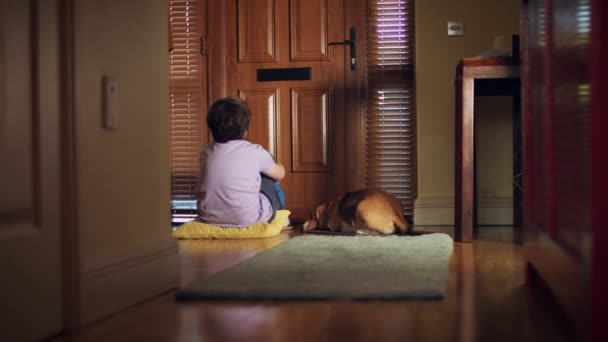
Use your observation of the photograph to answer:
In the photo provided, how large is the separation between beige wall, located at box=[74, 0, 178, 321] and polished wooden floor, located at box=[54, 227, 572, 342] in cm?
13

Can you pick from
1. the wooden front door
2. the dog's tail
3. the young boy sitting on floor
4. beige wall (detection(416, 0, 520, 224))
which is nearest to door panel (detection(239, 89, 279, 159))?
the wooden front door

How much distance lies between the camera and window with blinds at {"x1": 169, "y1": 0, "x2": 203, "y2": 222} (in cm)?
532

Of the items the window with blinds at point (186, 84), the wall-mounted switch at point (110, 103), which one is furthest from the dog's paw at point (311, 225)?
the wall-mounted switch at point (110, 103)

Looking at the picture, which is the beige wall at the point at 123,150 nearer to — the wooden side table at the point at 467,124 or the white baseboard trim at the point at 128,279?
the white baseboard trim at the point at 128,279

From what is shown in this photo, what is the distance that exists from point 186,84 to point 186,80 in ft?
0.09

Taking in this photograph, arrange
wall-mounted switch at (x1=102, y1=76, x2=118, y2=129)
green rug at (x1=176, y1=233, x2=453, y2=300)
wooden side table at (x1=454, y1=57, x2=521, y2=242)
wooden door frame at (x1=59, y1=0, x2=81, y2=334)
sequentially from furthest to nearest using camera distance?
wooden side table at (x1=454, y1=57, x2=521, y2=242), green rug at (x1=176, y1=233, x2=453, y2=300), wall-mounted switch at (x1=102, y1=76, x2=118, y2=129), wooden door frame at (x1=59, y1=0, x2=81, y2=334)

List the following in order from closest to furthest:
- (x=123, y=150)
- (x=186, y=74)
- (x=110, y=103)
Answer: (x=110, y=103)
(x=123, y=150)
(x=186, y=74)

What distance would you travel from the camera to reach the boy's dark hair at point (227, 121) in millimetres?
4277

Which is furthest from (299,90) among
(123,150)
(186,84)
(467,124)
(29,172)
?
(29,172)

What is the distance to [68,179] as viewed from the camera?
1.83m

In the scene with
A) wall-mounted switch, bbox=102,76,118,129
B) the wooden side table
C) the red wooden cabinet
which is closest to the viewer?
the red wooden cabinet

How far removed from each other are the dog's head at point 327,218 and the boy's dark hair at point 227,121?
633 millimetres

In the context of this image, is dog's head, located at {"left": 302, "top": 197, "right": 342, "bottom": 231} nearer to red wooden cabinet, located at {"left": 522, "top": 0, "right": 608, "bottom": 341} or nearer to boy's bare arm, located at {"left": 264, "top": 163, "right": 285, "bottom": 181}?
boy's bare arm, located at {"left": 264, "top": 163, "right": 285, "bottom": 181}

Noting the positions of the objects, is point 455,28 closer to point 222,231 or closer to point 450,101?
point 450,101
